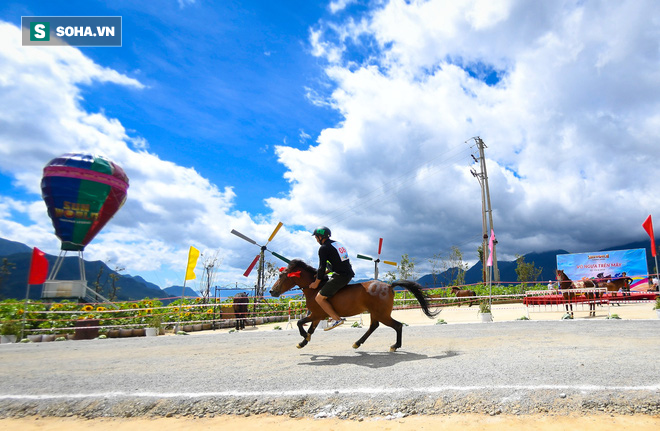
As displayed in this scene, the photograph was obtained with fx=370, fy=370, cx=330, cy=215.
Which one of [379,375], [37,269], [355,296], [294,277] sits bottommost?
[379,375]

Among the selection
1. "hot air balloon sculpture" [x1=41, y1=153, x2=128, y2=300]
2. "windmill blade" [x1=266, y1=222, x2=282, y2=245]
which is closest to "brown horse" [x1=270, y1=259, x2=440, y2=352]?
"windmill blade" [x1=266, y1=222, x2=282, y2=245]

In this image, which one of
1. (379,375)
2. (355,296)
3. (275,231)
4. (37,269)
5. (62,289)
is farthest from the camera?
(275,231)

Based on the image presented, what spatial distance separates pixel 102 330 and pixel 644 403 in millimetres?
18126

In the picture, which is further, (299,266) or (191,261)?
(191,261)

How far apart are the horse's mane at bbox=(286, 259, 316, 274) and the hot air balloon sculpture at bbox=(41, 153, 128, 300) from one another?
1416 inches

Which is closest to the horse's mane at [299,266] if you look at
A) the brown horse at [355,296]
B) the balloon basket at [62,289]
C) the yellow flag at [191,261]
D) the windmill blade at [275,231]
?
the brown horse at [355,296]

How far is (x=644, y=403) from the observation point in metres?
3.81

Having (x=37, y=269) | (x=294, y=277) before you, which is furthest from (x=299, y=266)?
(x=37, y=269)

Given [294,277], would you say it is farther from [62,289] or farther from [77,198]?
[62,289]

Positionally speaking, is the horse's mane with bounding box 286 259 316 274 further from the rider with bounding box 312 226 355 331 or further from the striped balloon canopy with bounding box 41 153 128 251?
the striped balloon canopy with bounding box 41 153 128 251

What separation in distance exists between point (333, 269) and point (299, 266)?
906 mm

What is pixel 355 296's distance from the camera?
23.7ft

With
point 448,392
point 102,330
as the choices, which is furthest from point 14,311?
point 448,392

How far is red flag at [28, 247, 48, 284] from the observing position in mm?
15015
